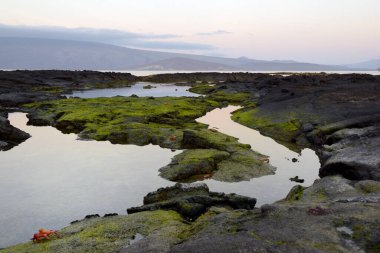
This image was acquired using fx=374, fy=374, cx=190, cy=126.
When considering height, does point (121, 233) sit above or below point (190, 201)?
below

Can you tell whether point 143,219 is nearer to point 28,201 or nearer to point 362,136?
point 28,201

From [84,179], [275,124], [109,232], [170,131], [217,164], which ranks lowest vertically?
[84,179]

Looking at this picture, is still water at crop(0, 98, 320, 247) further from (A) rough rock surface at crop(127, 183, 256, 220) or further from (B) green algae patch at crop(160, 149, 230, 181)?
(A) rough rock surface at crop(127, 183, 256, 220)

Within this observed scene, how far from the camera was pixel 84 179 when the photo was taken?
1310 inches

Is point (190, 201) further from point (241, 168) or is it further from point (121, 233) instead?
point (241, 168)

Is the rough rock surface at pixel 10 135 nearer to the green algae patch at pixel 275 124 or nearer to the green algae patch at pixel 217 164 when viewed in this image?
the green algae patch at pixel 217 164

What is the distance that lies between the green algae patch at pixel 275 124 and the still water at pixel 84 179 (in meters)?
2.62

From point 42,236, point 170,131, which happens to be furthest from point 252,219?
point 170,131

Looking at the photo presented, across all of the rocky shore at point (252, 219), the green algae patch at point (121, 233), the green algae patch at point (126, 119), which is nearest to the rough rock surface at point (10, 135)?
the green algae patch at point (126, 119)

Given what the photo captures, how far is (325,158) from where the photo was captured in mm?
35750

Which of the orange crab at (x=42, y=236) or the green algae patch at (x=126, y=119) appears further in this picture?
the green algae patch at (x=126, y=119)

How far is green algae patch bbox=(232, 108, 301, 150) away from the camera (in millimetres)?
52319

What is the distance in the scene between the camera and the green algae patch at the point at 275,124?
52319mm

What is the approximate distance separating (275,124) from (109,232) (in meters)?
43.4
